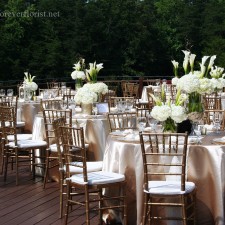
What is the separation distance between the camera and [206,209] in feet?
17.3

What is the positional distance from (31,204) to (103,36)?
106 feet

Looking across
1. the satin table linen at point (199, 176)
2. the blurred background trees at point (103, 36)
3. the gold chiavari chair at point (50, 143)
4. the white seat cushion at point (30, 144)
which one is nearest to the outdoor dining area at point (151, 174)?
the satin table linen at point (199, 176)

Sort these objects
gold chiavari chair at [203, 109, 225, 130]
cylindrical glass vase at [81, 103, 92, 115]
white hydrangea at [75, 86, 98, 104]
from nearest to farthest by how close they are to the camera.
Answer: gold chiavari chair at [203, 109, 225, 130] → white hydrangea at [75, 86, 98, 104] → cylindrical glass vase at [81, 103, 92, 115]

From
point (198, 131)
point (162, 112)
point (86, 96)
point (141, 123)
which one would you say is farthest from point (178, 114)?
point (86, 96)

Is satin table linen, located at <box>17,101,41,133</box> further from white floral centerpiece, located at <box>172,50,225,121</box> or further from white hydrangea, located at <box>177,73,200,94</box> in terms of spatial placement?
white hydrangea, located at <box>177,73,200,94</box>

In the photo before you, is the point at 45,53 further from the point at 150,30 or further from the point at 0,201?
the point at 0,201

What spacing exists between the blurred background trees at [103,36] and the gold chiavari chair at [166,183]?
2940 centimetres

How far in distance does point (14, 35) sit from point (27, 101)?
26.0 m

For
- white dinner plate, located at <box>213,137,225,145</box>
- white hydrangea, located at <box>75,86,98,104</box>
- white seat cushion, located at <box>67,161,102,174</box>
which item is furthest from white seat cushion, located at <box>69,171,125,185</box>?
white hydrangea, located at <box>75,86,98,104</box>

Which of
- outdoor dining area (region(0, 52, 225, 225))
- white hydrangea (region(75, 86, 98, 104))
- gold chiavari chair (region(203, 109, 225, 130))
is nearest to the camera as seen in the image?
outdoor dining area (region(0, 52, 225, 225))

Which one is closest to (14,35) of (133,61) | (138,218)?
(133,61)

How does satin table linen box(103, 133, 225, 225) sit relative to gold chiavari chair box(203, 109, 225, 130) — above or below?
below

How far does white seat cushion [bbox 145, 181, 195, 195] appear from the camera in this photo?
477 cm

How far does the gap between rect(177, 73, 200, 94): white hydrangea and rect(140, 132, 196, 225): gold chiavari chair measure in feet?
1.76
